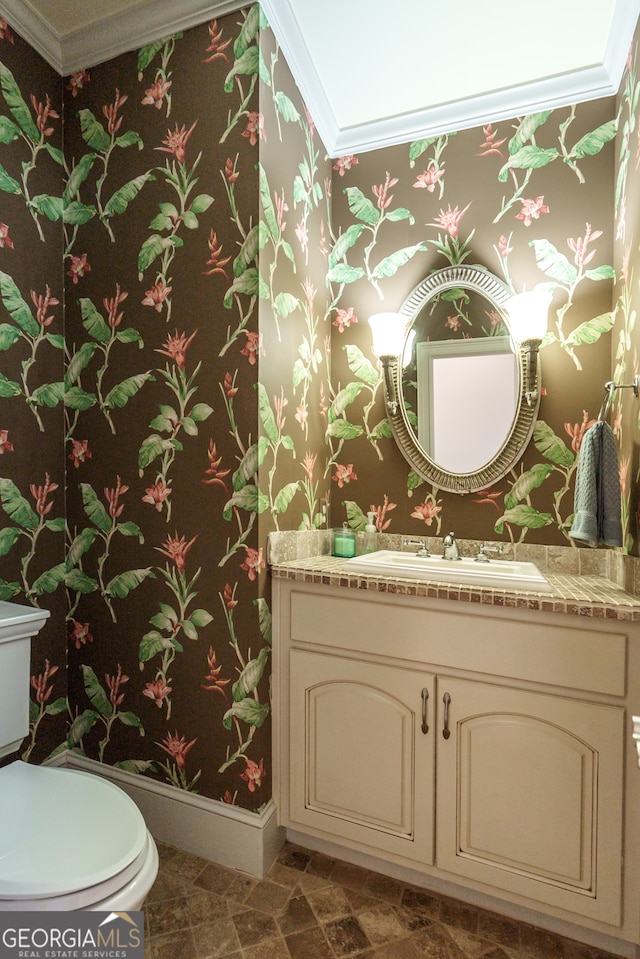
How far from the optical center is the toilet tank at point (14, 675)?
4.63 ft

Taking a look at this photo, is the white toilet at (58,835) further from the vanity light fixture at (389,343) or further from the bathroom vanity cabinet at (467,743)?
the vanity light fixture at (389,343)

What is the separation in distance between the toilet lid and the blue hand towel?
1.39 meters

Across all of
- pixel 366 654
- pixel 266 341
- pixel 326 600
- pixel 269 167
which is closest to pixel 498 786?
pixel 366 654

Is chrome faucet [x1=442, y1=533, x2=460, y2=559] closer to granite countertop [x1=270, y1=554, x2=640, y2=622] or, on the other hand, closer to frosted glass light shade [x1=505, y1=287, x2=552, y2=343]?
granite countertop [x1=270, y1=554, x2=640, y2=622]

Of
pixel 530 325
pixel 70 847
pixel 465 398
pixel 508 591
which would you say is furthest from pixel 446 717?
pixel 530 325

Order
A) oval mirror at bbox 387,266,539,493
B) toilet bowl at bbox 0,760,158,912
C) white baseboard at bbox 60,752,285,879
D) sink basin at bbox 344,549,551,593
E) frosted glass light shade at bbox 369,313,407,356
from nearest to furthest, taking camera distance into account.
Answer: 1. toilet bowl at bbox 0,760,158,912
2. sink basin at bbox 344,549,551,593
3. white baseboard at bbox 60,752,285,879
4. oval mirror at bbox 387,266,539,493
5. frosted glass light shade at bbox 369,313,407,356

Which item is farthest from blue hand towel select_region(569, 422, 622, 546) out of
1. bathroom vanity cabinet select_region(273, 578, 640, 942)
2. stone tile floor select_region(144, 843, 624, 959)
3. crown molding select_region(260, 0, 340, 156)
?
crown molding select_region(260, 0, 340, 156)

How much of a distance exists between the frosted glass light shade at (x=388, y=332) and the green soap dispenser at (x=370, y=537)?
66cm

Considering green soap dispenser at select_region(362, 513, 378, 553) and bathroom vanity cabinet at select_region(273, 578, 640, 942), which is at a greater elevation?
green soap dispenser at select_region(362, 513, 378, 553)

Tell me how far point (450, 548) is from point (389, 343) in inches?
32.1

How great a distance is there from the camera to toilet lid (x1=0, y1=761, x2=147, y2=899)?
1.00 metres

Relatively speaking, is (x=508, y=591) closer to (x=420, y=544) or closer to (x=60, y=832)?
(x=420, y=544)

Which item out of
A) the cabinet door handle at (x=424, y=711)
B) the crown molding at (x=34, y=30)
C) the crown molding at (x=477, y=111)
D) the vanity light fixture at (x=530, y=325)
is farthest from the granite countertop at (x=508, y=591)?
the crown molding at (x=34, y=30)
